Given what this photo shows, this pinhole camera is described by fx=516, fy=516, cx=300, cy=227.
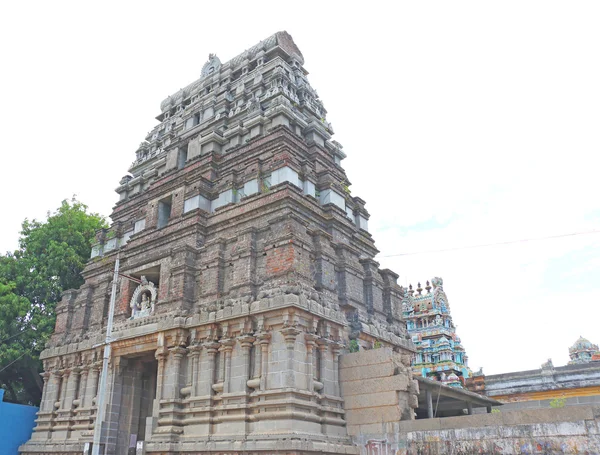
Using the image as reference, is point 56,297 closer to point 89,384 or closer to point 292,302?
point 89,384

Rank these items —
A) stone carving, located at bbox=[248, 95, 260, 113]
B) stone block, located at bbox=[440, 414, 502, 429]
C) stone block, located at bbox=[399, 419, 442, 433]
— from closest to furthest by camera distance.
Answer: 1. stone block, located at bbox=[440, 414, 502, 429]
2. stone block, located at bbox=[399, 419, 442, 433]
3. stone carving, located at bbox=[248, 95, 260, 113]

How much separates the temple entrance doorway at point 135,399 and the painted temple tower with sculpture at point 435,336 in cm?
3003

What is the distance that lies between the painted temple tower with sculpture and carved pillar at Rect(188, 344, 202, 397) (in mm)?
32038

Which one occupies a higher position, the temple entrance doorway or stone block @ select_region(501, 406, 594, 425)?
the temple entrance doorway

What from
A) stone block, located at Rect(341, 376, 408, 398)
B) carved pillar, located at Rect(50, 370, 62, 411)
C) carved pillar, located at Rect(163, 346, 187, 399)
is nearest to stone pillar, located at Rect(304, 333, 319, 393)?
stone block, located at Rect(341, 376, 408, 398)

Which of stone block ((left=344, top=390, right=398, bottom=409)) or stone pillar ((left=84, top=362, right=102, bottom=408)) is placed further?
stone pillar ((left=84, top=362, right=102, bottom=408))

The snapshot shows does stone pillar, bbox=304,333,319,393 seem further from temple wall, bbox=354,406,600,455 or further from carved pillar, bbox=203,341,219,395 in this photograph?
carved pillar, bbox=203,341,219,395

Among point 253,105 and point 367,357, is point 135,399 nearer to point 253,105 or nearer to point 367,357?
point 367,357

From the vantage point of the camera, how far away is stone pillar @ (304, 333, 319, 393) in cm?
1543

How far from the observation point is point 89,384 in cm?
2048

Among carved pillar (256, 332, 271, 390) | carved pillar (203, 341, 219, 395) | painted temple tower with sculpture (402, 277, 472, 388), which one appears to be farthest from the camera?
painted temple tower with sculpture (402, 277, 472, 388)

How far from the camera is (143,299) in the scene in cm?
2067

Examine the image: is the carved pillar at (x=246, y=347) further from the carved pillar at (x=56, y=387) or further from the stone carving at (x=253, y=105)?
the stone carving at (x=253, y=105)

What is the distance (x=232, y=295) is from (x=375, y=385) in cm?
563
